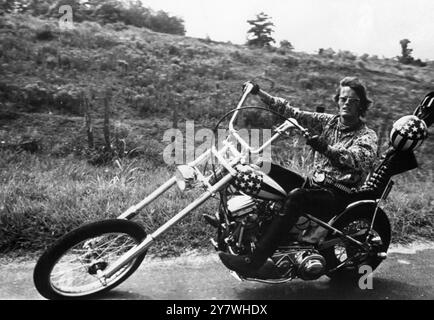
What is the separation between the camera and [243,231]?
10.8 ft

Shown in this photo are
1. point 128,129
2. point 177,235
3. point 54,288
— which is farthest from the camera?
point 128,129

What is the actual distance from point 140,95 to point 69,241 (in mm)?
9887

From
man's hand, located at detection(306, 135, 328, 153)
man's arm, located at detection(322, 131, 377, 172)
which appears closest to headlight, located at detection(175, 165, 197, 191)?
man's hand, located at detection(306, 135, 328, 153)

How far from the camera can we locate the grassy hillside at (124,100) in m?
4.71

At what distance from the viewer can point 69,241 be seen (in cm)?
290

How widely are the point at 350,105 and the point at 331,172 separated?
1.92 ft

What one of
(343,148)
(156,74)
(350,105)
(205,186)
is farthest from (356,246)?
(156,74)

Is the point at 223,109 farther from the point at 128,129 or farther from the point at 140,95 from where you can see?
the point at 128,129

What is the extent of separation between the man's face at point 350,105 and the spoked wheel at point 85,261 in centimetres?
194

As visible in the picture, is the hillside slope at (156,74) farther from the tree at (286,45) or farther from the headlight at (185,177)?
the headlight at (185,177)

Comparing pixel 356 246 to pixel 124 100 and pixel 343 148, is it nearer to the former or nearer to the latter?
pixel 343 148

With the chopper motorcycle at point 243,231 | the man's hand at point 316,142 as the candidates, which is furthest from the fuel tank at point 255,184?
the man's hand at point 316,142

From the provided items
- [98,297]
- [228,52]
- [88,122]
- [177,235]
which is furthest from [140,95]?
[98,297]

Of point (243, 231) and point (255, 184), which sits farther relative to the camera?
point (243, 231)
